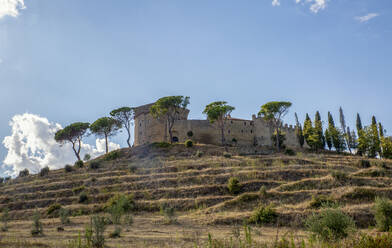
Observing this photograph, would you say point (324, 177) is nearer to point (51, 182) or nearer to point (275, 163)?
point (275, 163)

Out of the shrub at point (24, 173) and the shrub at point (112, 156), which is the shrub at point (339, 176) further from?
the shrub at point (24, 173)

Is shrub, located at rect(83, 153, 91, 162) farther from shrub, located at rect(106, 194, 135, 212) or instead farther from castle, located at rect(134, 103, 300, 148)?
shrub, located at rect(106, 194, 135, 212)

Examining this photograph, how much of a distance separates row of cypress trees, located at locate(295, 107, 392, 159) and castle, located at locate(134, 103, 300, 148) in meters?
4.53

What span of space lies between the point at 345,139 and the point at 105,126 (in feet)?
153

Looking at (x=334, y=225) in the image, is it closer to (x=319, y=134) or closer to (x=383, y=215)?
(x=383, y=215)

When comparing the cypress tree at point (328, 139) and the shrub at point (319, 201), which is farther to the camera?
the cypress tree at point (328, 139)

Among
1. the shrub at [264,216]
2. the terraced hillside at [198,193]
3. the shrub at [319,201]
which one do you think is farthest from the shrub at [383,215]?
the shrub at [264,216]

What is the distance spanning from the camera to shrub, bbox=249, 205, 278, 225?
1605 centimetres

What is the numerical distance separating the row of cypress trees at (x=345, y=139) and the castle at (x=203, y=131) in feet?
14.8

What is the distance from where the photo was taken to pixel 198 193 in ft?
77.9

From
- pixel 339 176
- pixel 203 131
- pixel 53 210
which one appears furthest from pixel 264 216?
pixel 203 131

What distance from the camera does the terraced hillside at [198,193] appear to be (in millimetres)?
15336

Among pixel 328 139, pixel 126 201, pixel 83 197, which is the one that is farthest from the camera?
pixel 328 139

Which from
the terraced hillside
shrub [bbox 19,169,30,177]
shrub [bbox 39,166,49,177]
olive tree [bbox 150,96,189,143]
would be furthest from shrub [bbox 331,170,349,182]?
shrub [bbox 19,169,30,177]
